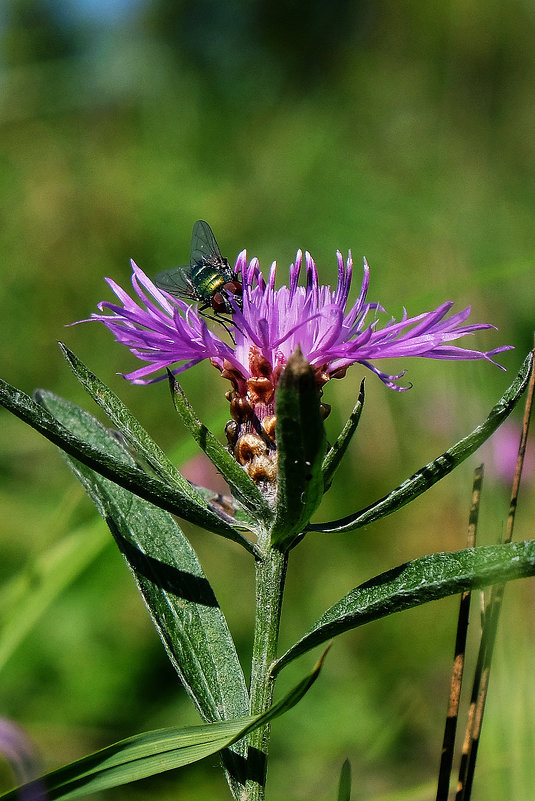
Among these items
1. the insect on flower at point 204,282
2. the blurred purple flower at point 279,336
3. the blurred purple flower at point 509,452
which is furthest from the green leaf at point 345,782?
the blurred purple flower at point 509,452

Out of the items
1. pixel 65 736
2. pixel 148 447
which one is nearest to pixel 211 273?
pixel 148 447

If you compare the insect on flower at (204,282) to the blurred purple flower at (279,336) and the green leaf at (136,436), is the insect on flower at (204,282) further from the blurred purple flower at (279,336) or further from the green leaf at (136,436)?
the green leaf at (136,436)

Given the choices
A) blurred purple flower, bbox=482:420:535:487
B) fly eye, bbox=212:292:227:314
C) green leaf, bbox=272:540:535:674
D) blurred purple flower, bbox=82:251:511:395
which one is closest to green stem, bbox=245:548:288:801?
green leaf, bbox=272:540:535:674

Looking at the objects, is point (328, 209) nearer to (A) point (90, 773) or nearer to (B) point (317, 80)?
(B) point (317, 80)

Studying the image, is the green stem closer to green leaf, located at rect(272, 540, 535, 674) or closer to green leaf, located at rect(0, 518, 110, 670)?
green leaf, located at rect(272, 540, 535, 674)

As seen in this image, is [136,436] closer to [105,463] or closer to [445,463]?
[105,463]
